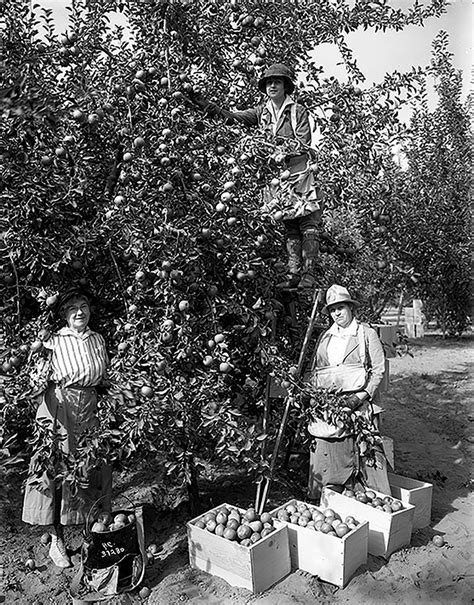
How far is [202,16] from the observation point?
412 cm

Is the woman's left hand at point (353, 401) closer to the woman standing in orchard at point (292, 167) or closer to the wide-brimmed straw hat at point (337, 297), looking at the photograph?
the wide-brimmed straw hat at point (337, 297)

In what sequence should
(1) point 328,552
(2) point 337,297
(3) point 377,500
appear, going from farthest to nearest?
(2) point 337,297, (3) point 377,500, (1) point 328,552

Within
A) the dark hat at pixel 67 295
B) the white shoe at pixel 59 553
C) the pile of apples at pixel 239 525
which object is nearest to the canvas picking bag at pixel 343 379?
the pile of apples at pixel 239 525

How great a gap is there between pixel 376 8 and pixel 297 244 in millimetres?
1820

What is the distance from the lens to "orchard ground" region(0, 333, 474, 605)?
3584 millimetres

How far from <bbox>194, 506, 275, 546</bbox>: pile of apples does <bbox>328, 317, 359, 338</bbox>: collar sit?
1.30 meters

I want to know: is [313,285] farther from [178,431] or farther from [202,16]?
[202,16]

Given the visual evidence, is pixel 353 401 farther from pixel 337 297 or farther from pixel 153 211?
pixel 153 211

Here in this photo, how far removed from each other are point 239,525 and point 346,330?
1.49 meters

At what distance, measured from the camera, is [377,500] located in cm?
413

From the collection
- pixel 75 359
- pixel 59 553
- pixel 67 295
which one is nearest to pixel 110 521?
pixel 59 553

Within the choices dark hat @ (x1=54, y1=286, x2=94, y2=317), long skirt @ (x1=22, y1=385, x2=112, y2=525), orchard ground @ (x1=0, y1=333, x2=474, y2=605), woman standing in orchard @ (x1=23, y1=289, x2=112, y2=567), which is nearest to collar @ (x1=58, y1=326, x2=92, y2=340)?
woman standing in orchard @ (x1=23, y1=289, x2=112, y2=567)

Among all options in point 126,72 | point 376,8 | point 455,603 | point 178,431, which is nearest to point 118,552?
point 178,431

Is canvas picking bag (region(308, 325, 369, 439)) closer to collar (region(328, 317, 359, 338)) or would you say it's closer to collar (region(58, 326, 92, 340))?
collar (region(328, 317, 359, 338))
